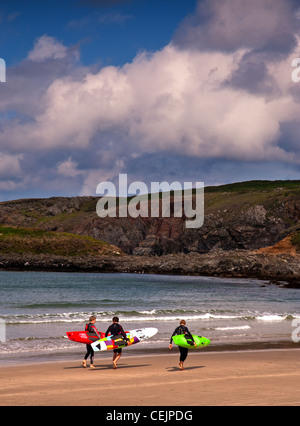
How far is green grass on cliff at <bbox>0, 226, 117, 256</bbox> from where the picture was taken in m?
126

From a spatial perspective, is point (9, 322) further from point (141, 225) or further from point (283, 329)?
point (141, 225)

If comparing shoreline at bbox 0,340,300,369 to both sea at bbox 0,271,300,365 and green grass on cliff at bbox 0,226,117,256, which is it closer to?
sea at bbox 0,271,300,365

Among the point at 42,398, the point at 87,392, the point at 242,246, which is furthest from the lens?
the point at 242,246

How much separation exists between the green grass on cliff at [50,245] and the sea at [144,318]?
233 ft

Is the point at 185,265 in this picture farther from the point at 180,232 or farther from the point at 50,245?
the point at 180,232

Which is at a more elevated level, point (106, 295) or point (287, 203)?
point (287, 203)

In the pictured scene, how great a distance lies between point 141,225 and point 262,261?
215 ft

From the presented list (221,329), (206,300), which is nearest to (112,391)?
(221,329)

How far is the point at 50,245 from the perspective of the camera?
424ft

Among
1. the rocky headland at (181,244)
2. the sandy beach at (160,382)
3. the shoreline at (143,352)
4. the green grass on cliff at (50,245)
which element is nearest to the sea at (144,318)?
the shoreline at (143,352)

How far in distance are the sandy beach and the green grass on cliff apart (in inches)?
4215

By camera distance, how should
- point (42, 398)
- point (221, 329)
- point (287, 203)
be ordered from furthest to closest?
point (287, 203)
point (221, 329)
point (42, 398)

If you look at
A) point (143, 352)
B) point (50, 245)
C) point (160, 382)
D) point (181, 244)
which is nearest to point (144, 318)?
point (143, 352)

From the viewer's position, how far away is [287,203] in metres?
148
